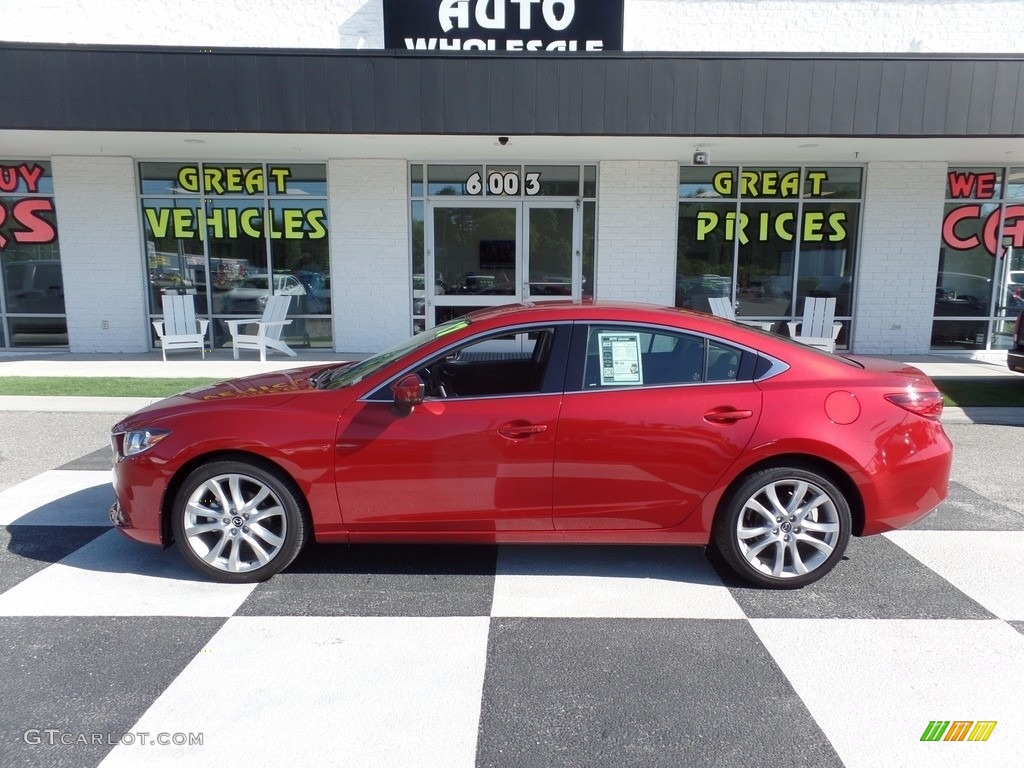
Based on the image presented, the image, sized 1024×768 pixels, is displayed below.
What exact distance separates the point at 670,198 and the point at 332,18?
6.19 m

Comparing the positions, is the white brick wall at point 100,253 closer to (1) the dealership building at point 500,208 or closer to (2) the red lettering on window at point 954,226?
(1) the dealership building at point 500,208

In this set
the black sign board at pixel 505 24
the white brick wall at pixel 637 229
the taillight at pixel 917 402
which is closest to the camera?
the taillight at pixel 917 402

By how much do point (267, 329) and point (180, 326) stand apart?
1419 mm

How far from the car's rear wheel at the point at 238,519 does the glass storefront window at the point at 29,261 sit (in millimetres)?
10767

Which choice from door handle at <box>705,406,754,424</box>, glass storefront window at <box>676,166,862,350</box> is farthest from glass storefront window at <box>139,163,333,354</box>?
door handle at <box>705,406,754,424</box>

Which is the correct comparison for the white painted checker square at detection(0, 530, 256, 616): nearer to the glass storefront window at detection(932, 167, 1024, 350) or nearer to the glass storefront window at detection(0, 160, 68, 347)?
the glass storefront window at detection(0, 160, 68, 347)

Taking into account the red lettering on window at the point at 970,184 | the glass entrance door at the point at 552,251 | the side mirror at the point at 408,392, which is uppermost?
the red lettering on window at the point at 970,184

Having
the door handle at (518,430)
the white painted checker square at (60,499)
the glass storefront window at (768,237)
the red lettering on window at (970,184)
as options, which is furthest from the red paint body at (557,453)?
the red lettering on window at (970,184)

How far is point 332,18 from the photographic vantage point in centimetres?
1113

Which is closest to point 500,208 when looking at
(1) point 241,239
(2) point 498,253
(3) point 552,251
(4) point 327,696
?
(2) point 498,253

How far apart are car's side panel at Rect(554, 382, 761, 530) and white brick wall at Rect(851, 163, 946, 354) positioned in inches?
392

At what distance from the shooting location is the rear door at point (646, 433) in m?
3.64

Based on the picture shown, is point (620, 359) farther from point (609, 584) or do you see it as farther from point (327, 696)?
point (327, 696)

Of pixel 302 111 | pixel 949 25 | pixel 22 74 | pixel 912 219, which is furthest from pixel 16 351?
pixel 949 25
